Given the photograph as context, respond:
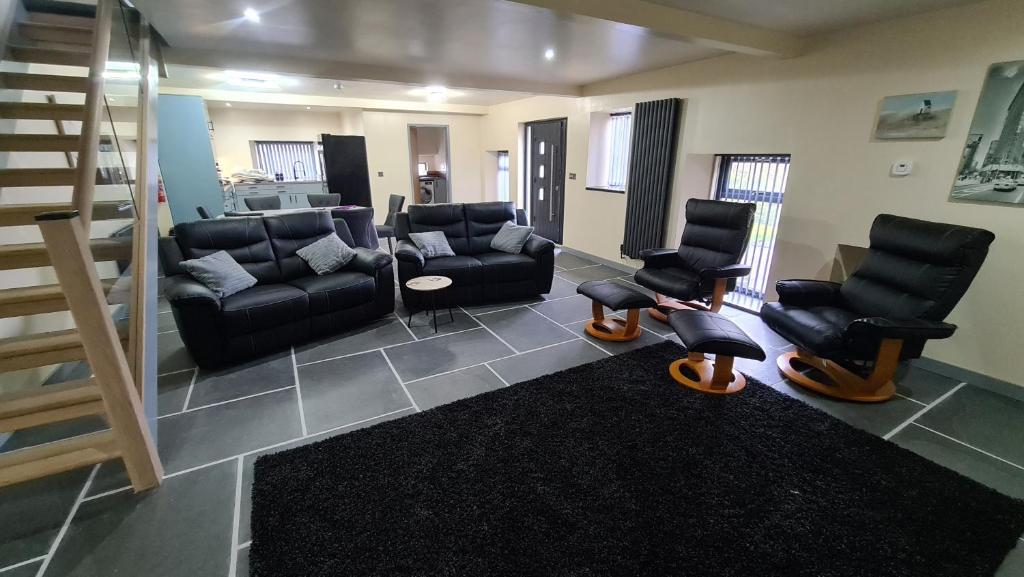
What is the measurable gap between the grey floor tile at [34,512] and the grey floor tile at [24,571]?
2cm

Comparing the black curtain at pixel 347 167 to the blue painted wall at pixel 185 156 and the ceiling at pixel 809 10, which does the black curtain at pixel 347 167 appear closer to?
the blue painted wall at pixel 185 156

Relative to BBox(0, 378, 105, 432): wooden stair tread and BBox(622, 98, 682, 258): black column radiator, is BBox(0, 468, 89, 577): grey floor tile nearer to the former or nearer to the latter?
BBox(0, 378, 105, 432): wooden stair tread

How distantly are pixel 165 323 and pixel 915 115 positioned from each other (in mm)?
6189

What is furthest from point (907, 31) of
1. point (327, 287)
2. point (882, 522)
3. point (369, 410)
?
point (327, 287)

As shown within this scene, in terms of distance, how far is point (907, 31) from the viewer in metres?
2.72

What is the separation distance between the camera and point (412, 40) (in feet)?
11.5

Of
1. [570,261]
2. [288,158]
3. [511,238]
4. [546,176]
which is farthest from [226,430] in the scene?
[288,158]

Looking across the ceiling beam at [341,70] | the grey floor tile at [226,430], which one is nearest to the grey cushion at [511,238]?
the ceiling beam at [341,70]

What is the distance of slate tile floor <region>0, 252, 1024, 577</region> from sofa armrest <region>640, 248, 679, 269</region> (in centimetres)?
59

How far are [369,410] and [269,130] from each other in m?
7.66

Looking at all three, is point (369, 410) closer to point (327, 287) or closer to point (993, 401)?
point (327, 287)

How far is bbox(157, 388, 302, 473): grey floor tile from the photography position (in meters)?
2.08

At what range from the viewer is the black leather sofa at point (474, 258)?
3.88 metres

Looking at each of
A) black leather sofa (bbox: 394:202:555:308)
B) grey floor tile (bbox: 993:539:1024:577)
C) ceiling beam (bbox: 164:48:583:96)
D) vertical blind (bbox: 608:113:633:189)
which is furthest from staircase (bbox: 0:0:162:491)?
vertical blind (bbox: 608:113:633:189)
